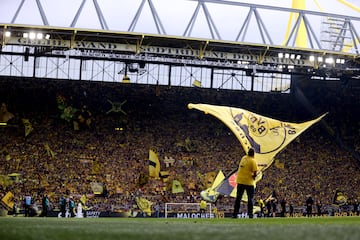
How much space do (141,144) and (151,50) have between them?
7.15m

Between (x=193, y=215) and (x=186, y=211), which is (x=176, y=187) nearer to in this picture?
(x=186, y=211)

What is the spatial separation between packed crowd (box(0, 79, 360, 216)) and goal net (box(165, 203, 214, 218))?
3.23 ft

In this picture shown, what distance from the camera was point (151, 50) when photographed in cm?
3731

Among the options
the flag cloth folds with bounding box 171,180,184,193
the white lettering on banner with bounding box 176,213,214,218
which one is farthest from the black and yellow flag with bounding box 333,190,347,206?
the flag cloth folds with bounding box 171,180,184,193

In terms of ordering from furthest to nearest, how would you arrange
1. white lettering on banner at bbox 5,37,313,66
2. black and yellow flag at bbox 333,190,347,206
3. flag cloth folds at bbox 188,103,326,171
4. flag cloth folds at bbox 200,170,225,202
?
1. black and yellow flag at bbox 333,190,347,206
2. flag cloth folds at bbox 200,170,225,202
3. white lettering on banner at bbox 5,37,313,66
4. flag cloth folds at bbox 188,103,326,171

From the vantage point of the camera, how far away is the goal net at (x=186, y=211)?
38.1 metres

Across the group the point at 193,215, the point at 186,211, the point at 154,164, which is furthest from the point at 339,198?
the point at 154,164

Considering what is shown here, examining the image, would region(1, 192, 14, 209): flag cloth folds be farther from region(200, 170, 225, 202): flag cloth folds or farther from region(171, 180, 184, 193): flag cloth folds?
region(200, 170, 225, 202): flag cloth folds

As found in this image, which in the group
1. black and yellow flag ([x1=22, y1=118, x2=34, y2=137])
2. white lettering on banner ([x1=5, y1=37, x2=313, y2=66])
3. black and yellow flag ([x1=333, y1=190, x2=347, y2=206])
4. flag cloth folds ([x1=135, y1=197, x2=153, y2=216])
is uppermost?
white lettering on banner ([x1=5, y1=37, x2=313, y2=66])

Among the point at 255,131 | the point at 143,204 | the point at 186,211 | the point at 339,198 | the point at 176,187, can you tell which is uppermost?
the point at 255,131

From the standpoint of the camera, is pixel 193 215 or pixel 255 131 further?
pixel 193 215

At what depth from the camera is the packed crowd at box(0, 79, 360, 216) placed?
39.4 metres

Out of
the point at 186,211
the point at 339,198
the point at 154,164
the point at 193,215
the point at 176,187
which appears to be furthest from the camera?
the point at 339,198

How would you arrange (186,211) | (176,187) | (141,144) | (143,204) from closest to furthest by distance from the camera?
(186,211)
(143,204)
(176,187)
(141,144)
